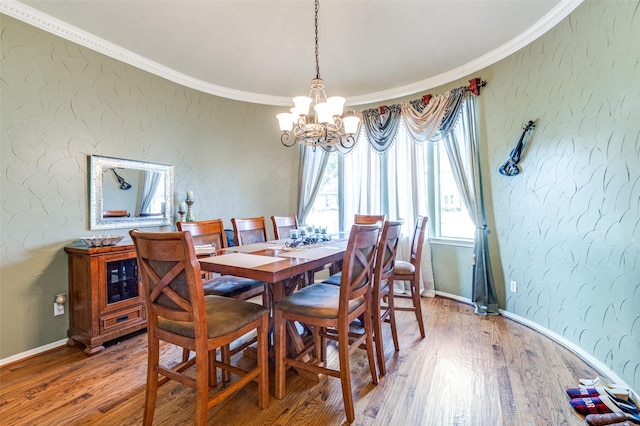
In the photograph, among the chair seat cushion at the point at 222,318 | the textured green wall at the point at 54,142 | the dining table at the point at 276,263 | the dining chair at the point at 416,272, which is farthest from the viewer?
the dining chair at the point at 416,272

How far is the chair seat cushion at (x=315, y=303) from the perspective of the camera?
1694mm

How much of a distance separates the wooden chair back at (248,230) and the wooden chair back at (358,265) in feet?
4.09

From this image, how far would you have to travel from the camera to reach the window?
11.9 ft

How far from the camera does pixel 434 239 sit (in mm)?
3684

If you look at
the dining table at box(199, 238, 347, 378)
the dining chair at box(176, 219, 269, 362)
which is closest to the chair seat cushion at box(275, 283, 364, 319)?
the dining table at box(199, 238, 347, 378)

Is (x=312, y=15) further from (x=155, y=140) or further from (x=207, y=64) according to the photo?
(x=155, y=140)

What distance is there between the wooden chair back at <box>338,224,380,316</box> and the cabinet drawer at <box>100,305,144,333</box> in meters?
Result: 2.00

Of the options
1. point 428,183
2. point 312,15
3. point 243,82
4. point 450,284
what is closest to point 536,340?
point 450,284

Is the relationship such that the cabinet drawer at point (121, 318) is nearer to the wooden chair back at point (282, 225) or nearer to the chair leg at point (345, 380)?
the wooden chair back at point (282, 225)

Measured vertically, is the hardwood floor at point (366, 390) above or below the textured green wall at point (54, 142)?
below

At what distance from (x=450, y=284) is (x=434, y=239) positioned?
0.56m

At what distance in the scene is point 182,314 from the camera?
1386 millimetres

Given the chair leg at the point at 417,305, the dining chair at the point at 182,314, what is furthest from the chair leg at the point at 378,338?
the dining chair at the point at 182,314

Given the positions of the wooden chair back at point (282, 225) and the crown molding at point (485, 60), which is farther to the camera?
the wooden chair back at point (282, 225)
